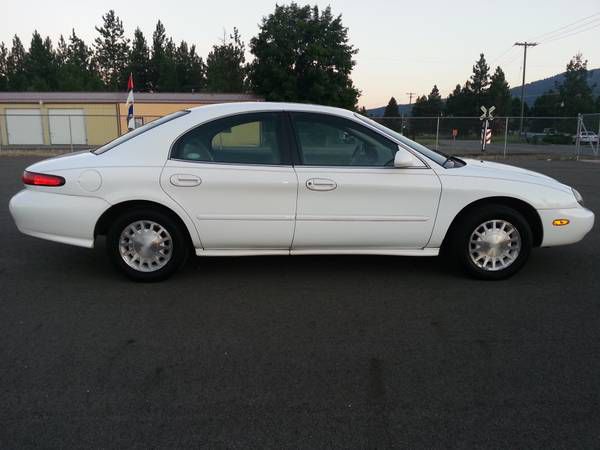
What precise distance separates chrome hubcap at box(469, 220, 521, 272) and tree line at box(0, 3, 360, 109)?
34.8m

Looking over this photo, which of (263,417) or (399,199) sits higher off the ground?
Answer: (399,199)

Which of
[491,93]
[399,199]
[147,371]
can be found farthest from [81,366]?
[491,93]

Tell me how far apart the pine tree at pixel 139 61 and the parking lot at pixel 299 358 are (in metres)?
80.7

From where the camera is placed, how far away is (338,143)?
4695 millimetres

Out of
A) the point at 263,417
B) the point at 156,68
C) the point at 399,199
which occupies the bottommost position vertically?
the point at 263,417

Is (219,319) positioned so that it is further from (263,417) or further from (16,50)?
(16,50)

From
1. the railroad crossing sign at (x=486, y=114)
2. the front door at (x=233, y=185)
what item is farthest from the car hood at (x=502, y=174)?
the railroad crossing sign at (x=486, y=114)

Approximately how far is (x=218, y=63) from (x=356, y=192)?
54636 mm

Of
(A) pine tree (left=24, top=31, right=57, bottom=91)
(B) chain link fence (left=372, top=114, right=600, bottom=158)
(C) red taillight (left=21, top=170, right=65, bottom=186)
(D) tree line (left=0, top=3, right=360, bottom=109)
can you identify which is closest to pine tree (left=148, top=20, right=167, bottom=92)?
(D) tree line (left=0, top=3, right=360, bottom=109)

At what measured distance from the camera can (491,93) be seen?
238 ft

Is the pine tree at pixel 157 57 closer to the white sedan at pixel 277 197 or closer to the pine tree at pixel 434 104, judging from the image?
the pine tree at pixel 434 104

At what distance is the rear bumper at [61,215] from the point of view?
4.47 metres

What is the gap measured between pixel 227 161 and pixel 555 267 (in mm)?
3416

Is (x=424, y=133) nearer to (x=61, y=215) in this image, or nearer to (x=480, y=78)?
(x=61, y=215)
